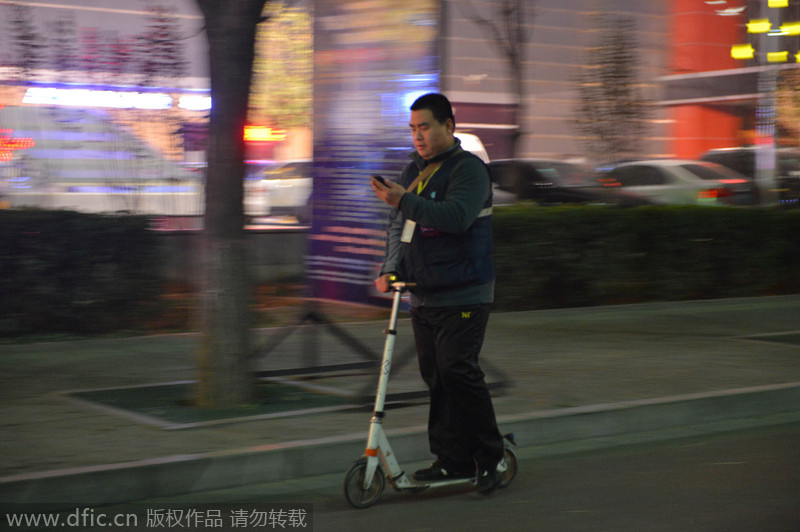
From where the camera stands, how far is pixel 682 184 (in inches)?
→ 832

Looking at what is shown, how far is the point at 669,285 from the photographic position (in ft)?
45.4

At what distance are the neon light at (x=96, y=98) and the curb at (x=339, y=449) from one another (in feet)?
25.9

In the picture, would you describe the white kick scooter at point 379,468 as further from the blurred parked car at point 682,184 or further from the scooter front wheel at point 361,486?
the blurred parked car at point 682,184

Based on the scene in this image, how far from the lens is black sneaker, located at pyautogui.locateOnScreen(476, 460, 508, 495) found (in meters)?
5.41

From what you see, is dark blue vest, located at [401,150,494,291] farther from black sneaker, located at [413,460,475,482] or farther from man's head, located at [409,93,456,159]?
black sneaker, located at [413,460,475,482]

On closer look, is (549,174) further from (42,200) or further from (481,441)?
(481,441)

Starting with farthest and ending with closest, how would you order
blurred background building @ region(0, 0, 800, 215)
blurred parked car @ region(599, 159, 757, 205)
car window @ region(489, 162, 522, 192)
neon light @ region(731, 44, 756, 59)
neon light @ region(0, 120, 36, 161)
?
neon light @ region(731, 44, 756, 59) → blurred parked car @ region(599, 159, 757, 205) → car window @ region(489, 162, 522, 192) → blurred background building @ region(0, 0, 800, 215) → neon light @ region(0, 120, 36, 161)

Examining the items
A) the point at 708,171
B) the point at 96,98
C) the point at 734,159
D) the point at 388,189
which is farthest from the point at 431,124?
the point at 734,159

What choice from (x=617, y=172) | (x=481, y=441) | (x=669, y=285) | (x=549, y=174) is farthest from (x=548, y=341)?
(x=617, y=172)

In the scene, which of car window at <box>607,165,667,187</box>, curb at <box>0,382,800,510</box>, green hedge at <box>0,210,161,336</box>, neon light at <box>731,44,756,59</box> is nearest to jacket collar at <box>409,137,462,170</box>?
curb at <box>0,382,800,510</box>

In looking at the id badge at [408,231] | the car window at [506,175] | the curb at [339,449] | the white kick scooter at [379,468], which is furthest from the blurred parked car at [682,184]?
the white kick scooter at [379,468]

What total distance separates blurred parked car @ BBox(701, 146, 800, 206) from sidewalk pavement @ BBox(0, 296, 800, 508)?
8.65m

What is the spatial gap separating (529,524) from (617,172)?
52.1ft

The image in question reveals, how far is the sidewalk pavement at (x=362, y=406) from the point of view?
554 cm
